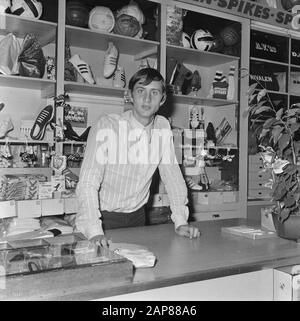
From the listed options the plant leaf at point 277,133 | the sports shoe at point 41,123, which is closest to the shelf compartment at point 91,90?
the sports shoe at point 41,123

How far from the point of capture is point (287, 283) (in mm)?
1349

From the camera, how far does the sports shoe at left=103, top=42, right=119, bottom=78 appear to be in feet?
10.7

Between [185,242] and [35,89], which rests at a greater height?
[35,89]

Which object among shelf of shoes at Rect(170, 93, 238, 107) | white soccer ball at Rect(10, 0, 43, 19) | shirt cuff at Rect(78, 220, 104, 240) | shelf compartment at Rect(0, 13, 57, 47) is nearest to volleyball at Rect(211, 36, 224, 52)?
shelf of shoes at Rect(170, 93, 238, 107)

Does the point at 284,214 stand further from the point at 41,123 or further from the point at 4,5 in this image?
the point at 4,5

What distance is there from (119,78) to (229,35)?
114cm

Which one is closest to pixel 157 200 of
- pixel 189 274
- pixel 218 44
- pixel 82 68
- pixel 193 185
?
pixel 193 185

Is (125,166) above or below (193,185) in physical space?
above

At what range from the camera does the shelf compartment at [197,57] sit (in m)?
3.46

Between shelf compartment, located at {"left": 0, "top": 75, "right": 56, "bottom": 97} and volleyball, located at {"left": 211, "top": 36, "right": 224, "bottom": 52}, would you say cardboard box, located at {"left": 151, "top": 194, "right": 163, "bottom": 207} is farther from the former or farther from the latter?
volleyball, located at {"left": 211, "top": 36, "right": 224, "bottom": 52}

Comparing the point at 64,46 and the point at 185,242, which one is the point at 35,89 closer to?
the point at 64,46

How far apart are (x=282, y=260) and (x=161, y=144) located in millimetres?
942

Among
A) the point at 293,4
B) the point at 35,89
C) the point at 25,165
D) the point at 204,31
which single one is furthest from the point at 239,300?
the point at 293,4

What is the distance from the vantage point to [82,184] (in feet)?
5.68
